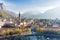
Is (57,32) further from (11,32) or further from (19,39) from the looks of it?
(19,39)

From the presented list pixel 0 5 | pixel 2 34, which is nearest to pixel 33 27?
pixel 2 34

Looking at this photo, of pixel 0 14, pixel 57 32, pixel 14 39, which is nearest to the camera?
pixel 14 39

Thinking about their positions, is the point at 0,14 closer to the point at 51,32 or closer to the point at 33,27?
the point at 33,27

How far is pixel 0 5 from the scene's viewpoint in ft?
176

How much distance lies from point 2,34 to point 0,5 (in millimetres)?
37889

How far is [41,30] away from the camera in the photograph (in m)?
23.9

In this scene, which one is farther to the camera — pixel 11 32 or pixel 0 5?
pixel 0 5

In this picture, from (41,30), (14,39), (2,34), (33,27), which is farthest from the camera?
(33,27)

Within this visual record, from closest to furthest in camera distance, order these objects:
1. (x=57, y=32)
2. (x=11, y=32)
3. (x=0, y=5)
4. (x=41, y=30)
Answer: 1. (x=11, y=32)
2. (x=57, y=32)
3. (x=41, y=30)
4. (x=0, y=5)

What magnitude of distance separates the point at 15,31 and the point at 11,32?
0.94 m

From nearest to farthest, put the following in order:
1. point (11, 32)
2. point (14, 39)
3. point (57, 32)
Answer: point (14, 39), point (11, 32), point (57, 32)

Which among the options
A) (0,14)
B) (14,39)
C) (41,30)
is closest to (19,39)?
(14,39)

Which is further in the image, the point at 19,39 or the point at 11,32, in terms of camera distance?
the point at 11,32

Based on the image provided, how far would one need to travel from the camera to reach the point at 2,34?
16.5 meters
